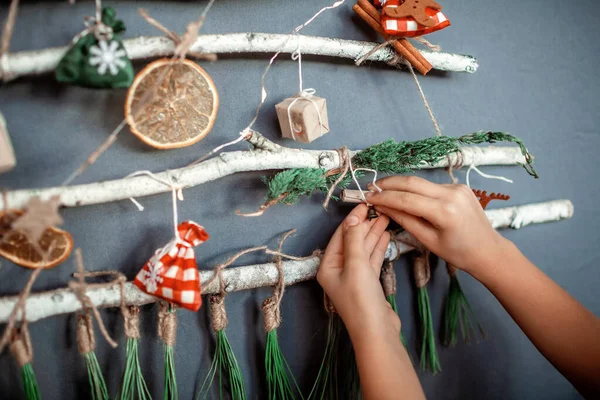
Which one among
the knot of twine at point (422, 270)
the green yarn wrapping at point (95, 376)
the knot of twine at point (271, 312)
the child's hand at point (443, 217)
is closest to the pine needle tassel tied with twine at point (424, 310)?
the knot of twine at point (422, 270)

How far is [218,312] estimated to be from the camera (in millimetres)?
822

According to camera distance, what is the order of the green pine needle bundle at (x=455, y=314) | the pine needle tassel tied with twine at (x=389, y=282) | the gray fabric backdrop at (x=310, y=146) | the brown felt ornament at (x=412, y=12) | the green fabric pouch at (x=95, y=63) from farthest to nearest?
1. the green pine needle bundle at (x=455, y=314)
2. the pine needle tassel tied with twine at (x=389, y=282)
3. the brown felt ornament at (x=412, y=12)
4. the gray fabric backdrop at (x=310, y=146)
5. the green fabric pouch at (x=95, y=63)

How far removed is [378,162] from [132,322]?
1.72 feet

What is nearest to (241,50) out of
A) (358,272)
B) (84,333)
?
(358,272)

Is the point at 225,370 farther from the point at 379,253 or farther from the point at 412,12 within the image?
the point at 412,12

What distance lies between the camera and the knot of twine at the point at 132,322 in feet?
2.48

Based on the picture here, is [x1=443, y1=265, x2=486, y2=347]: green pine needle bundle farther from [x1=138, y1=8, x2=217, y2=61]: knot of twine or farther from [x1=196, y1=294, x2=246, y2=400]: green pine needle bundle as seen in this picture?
[x1=138, y1=8, x2=217, y2=61]: knot of twine

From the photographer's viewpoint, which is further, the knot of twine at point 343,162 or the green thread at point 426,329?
the green thread at point 426,329

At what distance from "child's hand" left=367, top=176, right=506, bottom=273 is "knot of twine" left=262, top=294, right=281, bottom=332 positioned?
0.27m

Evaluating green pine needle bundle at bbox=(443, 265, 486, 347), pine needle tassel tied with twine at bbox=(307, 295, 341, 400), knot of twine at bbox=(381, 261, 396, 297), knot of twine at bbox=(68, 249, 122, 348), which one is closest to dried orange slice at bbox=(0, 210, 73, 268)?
knot of twine at bbox=(68, 249, 122, 348)

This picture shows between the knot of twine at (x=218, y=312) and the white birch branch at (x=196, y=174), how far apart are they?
221 mm

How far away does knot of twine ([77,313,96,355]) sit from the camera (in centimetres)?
73

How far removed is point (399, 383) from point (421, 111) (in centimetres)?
60

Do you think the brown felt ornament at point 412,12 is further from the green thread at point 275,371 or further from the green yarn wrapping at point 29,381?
the green yarn wrapping at point 29,381
